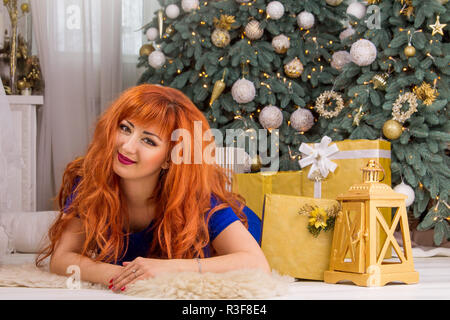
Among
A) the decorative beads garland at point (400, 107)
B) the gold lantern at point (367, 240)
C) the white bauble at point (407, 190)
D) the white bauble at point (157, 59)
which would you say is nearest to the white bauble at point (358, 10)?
the decorative beads garland at point (400, 107)

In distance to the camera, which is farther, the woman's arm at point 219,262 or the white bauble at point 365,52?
the white bauble at point 365,52

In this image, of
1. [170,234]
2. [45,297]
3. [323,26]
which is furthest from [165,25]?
[45,297]

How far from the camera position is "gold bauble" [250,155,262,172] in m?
2.53

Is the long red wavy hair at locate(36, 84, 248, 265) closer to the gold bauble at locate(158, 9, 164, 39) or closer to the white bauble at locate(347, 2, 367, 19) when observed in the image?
the white bauble at locate(347, 2, 367, 19)

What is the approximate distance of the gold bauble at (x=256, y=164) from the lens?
2.53 metres

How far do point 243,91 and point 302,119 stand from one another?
0.33 metres

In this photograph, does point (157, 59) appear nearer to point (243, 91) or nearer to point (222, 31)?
point (222, 31)

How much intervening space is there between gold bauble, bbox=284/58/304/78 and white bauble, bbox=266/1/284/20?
0.24 m

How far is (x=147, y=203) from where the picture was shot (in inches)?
56.2

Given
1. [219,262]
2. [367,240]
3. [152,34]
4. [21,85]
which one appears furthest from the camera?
[21,85]

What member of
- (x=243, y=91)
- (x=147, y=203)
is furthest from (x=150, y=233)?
(x=243, y=91)

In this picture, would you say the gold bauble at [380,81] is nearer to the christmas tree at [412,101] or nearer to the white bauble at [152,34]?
the christmas tree at [412,101]

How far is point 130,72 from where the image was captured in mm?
3320

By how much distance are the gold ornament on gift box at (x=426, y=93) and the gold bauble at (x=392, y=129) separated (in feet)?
0.47
